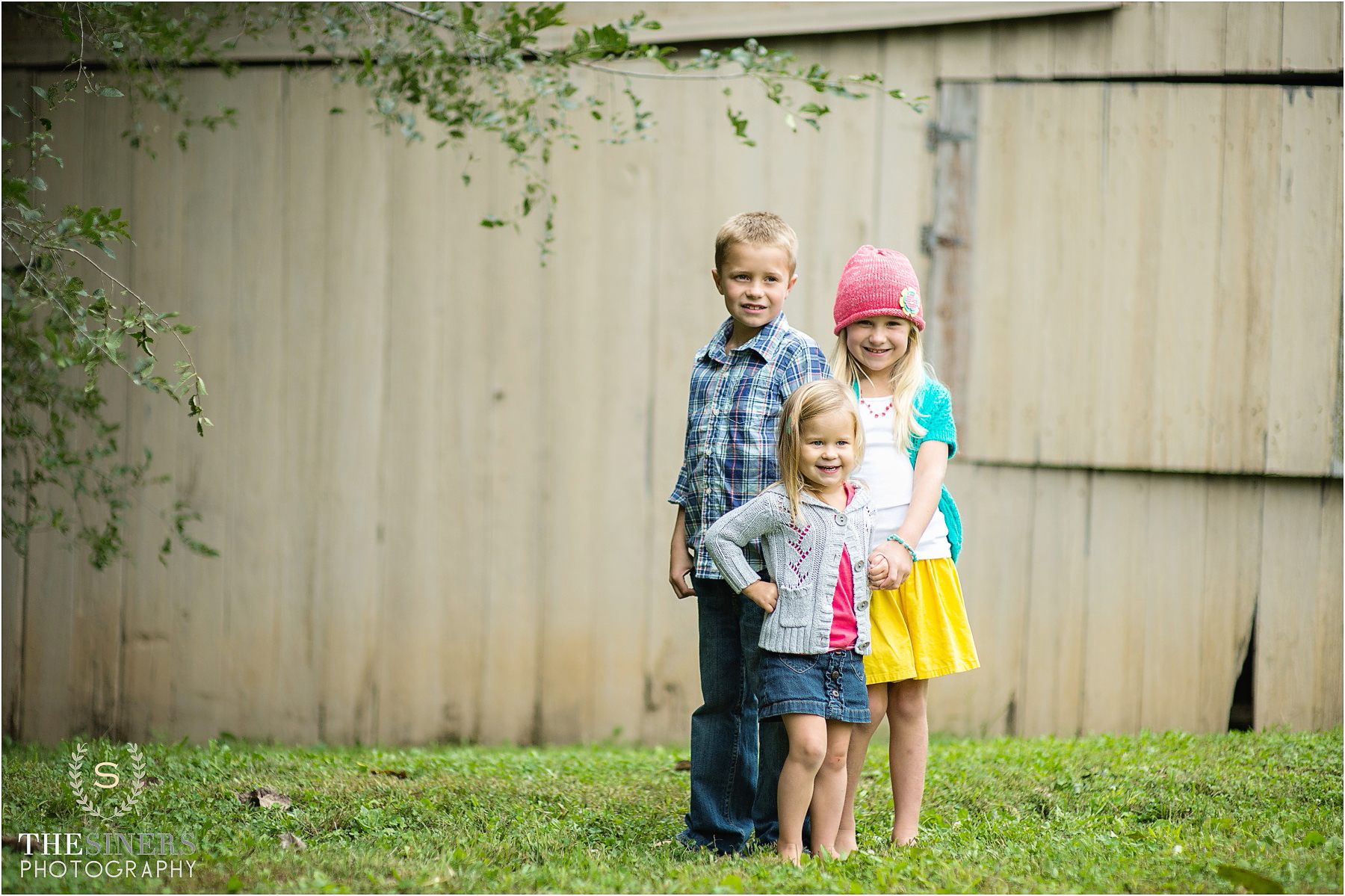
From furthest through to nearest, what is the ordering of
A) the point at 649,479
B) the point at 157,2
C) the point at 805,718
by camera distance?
the point at 649,479 < the point at 157,2 < the point at 805,718

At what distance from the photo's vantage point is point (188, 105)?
439cm

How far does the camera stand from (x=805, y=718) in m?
2.47

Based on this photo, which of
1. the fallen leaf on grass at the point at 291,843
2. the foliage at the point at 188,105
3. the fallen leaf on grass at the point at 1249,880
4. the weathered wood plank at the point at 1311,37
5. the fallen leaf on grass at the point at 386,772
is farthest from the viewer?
the weathered wood plank at the point at 1311,37

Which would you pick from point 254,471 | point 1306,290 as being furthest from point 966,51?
point 254,471

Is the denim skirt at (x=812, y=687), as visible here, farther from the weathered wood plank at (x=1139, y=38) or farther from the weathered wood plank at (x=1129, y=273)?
the weathered wood plank at (x=1139, y=38)

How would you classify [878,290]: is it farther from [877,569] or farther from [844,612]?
[844,612]

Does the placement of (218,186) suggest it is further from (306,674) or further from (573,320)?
(306,674)

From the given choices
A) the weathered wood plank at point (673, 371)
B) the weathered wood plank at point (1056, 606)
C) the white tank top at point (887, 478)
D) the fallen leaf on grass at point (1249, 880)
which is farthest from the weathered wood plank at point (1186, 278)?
the fallen leaf on grass at point (1249, 880)

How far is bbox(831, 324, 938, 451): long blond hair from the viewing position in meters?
2.67

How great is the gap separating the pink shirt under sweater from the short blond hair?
76 cm

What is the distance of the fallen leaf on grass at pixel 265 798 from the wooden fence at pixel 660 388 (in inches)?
55.1

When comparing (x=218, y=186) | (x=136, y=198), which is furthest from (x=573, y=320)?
(x=136, y=198)

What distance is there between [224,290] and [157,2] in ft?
3.74

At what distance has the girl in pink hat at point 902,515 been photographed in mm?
2627
